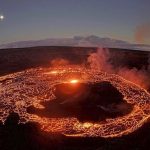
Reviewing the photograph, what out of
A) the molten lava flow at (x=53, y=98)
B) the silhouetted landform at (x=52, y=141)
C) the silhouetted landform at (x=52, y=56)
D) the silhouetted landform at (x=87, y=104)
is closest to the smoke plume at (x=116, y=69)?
the silhouetted landform at (x=52, y=56)

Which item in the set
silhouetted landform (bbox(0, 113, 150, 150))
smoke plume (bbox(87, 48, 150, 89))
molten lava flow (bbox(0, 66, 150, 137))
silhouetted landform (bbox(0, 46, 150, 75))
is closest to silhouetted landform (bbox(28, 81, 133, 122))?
molten lava flow (bbox(0, 66, 150, 137))

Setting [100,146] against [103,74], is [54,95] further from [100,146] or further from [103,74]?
[100,146]

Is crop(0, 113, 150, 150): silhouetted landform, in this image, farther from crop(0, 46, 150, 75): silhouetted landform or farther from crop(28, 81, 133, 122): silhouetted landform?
crop(0, 46, 150, 75): silhouetted landform

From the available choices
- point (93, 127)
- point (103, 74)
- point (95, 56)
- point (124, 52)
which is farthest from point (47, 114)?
point (124, 52)

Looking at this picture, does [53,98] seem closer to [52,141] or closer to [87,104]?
[87,104]

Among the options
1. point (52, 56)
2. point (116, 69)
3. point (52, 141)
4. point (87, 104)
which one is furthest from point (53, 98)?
point (52, 56)

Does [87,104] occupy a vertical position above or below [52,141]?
above
